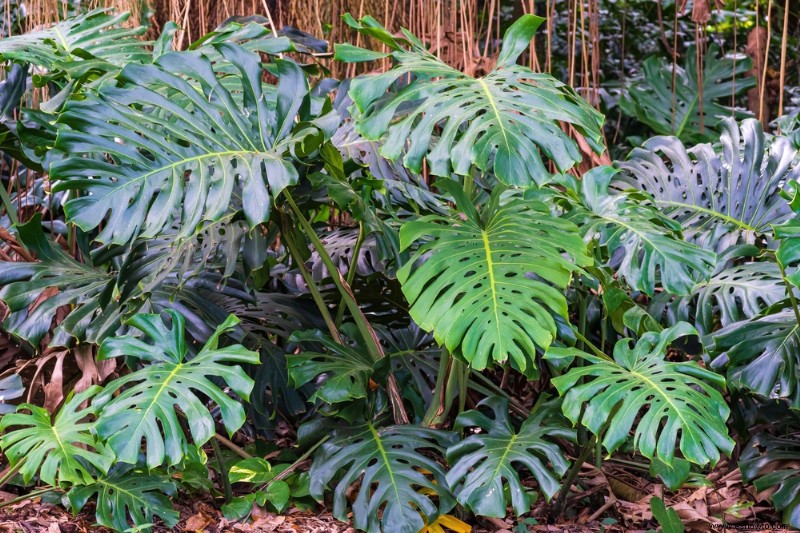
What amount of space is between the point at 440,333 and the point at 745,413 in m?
0.91

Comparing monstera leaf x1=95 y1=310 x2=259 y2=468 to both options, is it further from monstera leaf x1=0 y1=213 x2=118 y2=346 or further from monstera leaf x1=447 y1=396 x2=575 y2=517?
monstera leaf x1=447 y1=396 x2=575 y2=517

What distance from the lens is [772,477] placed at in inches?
75.8

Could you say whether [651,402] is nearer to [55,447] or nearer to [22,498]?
[55,447]

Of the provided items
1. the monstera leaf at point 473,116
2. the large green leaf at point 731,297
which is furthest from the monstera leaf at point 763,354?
the monstera leaf at point 473,116

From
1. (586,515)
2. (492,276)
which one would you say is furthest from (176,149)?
(586,515)

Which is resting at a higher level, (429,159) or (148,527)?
(429,159)

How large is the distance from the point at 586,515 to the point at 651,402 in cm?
50

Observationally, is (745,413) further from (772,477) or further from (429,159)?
(429,159)

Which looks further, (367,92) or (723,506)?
(723,506)

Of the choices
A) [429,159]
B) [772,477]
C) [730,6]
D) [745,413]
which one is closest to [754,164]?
[745,413]

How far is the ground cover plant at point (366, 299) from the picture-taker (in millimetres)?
1595

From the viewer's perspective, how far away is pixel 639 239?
1.86 meters

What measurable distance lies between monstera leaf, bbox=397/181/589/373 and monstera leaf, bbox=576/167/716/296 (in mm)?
143

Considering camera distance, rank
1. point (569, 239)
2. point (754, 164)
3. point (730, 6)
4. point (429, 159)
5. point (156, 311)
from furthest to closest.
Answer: point (730, 6)
point (754, 164)
point (156, 311)
point (569, 239)
point (429, 159)
